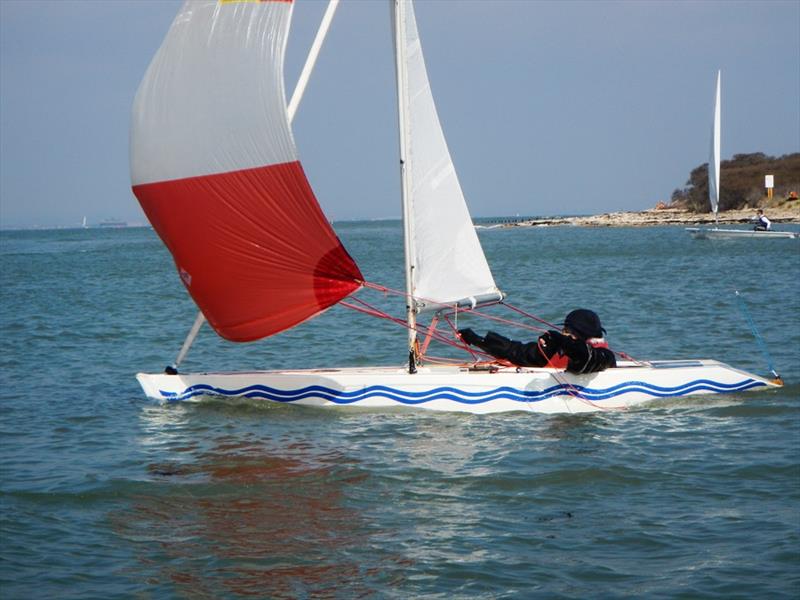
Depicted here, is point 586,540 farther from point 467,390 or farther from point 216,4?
point 216,4

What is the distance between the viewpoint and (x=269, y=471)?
33.3 feet

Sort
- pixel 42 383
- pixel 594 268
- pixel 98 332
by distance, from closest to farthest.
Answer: pixel 42 383 < pixel 98 332 < pixel 594 268

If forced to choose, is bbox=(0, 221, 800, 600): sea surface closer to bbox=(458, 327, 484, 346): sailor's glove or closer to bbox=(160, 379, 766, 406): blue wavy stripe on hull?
bbox=(160, 379, 766, 406): blue wavy stripe on hull

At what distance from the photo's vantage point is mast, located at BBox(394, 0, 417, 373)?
1224cm

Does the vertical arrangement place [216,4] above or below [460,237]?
above

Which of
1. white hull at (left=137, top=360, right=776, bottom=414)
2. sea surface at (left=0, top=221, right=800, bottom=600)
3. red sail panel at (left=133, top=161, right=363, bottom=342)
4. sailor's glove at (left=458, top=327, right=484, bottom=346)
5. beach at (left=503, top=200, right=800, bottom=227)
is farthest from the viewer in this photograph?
beach at (left=503, top=200, right=800, bottom=227)

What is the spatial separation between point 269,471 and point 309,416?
7.14ft

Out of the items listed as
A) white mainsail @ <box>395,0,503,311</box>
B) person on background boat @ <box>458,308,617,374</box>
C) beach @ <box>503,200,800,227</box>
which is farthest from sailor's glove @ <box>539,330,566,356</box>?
beach @ <box>503,200,800,227</box>

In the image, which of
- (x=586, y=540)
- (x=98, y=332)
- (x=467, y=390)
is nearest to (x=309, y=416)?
(x=467, y=390)

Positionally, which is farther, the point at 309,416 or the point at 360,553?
the point at 309,416

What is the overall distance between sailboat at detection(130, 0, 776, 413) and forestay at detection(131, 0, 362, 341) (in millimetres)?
14

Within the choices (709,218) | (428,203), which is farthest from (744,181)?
(428,203)

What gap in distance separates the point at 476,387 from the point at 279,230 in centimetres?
287

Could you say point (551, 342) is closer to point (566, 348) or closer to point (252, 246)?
point (566, 348)
